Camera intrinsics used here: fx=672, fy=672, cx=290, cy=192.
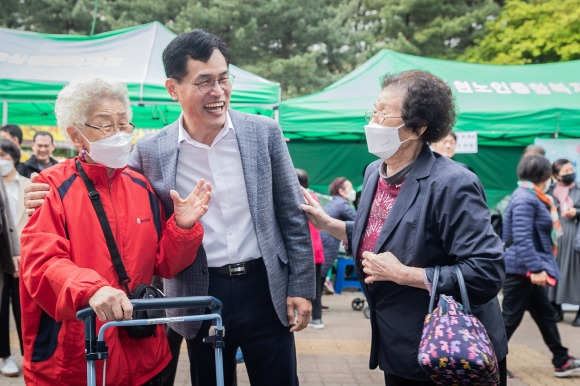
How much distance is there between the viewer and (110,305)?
2.33 meters

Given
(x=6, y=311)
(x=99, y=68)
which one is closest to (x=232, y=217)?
(x=6, y=311)

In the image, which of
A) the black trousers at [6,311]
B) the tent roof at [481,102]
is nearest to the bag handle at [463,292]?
the black trousers at [6,311]

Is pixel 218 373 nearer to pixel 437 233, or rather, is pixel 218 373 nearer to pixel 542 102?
pixel 437 233

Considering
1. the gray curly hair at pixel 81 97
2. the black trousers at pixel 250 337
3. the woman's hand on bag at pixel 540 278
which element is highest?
the gray curly hair at pixel 81 97

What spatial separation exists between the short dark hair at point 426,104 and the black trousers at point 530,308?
12.5 feet

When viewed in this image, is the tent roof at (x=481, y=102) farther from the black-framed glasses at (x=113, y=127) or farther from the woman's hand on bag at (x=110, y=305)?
the woman's hand on bag at (x=110, y=305)

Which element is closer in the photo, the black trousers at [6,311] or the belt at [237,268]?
the belt at [237,268]

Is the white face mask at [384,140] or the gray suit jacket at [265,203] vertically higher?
the white face mask at [384,140]

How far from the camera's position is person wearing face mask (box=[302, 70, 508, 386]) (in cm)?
256

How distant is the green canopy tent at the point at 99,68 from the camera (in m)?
9.06

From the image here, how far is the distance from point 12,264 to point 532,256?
4615 mm

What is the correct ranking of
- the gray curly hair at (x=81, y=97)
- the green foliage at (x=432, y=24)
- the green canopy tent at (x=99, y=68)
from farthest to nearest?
the green foliage at (x=432, y=24) → the green canopy tent at (x=99, y=68) → the gray curly hair at (x=81, y=97)

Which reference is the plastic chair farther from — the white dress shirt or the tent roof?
the white dress shirt

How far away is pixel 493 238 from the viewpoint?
8.54ft
